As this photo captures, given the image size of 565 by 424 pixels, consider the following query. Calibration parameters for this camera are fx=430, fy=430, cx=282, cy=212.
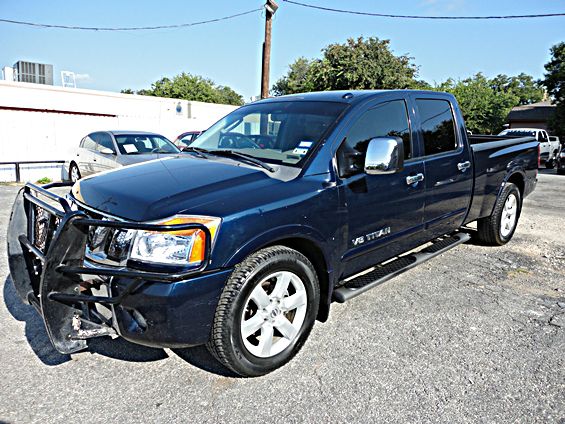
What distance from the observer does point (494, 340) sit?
3201 millimetres

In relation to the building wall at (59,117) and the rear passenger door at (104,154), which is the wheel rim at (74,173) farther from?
the building wall at (59,117)

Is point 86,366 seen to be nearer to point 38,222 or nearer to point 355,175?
point 38,222

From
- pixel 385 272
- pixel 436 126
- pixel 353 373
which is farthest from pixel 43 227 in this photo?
pixel 436 126

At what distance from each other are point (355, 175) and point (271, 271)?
105 cm

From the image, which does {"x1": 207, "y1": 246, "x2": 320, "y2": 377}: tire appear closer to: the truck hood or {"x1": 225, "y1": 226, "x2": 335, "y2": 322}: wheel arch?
{"x1": 225, "y1": 226, "x2": 335, "y2": 322}: wheel arch

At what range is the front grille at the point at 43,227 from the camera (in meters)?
2.76

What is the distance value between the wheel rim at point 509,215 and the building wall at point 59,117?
12.0 m

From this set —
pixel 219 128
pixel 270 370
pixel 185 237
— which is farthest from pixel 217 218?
pixel 219 128

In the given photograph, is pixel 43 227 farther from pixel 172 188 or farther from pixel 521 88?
pixel 521 88

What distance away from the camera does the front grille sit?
276 cm

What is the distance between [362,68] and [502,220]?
22.8m

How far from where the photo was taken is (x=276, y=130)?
3553 millimetres

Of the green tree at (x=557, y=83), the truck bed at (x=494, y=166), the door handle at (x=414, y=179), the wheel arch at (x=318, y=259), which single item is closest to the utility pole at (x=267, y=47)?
the truck bed at (x=494, y=166)

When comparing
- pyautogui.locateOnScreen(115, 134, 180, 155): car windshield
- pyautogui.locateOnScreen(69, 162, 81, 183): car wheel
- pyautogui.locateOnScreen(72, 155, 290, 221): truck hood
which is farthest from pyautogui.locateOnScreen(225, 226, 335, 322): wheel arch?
pyautogui.locateOnScreen(69, 162, 81, 183): car wheel
